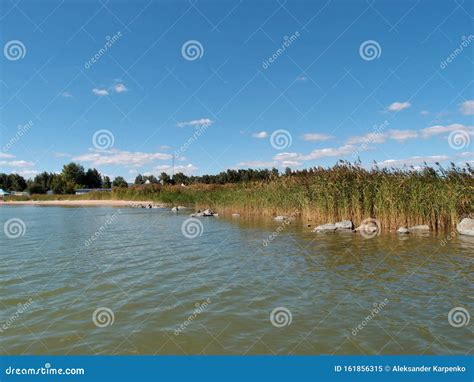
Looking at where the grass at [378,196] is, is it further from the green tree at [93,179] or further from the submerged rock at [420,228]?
the green tree at [93,179]

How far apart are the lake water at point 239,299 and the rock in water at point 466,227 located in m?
1.64

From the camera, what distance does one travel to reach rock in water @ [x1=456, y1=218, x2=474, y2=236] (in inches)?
530

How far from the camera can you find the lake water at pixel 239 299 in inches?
197

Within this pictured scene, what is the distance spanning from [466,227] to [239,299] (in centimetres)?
1057

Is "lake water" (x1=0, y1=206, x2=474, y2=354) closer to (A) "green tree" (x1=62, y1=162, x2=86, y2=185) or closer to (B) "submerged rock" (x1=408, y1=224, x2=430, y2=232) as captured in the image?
(B) "submerged rock" (x1=408, y1=224, x2=430, y2=232)

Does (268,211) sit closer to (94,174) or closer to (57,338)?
(57,338)

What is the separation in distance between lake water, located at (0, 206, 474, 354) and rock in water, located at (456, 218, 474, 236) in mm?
1640

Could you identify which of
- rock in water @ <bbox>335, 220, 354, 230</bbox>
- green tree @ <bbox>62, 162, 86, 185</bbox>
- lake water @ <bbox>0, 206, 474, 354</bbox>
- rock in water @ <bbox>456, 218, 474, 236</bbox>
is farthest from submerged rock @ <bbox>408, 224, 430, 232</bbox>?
green tree @ <bbox>62, 162, 86, 185</bbox>

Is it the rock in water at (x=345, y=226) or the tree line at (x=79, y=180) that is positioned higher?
the tree line at (x=79, y=180)

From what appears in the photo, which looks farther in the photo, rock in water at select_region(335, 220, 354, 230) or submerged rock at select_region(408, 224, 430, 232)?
rock in water at select_region(335, 220, 354, 230)

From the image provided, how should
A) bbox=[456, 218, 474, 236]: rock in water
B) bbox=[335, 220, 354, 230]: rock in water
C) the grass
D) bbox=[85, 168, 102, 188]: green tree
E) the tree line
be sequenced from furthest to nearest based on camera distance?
bbox=[85, 168, 102, 188]: green tree → the tree line → bbox=[335, 220, 354, 230]: rock in water → the grass → bbox=[456, 218, 474, 236]: rock in water

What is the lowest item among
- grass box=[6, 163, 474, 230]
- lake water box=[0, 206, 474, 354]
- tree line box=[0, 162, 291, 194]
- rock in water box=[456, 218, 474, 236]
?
lake water box=[0, 206, 474, 354]

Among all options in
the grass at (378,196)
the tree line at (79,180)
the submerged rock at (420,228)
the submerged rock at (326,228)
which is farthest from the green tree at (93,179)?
the submerged rock at (420,228)

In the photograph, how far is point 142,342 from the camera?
5.00 metres
